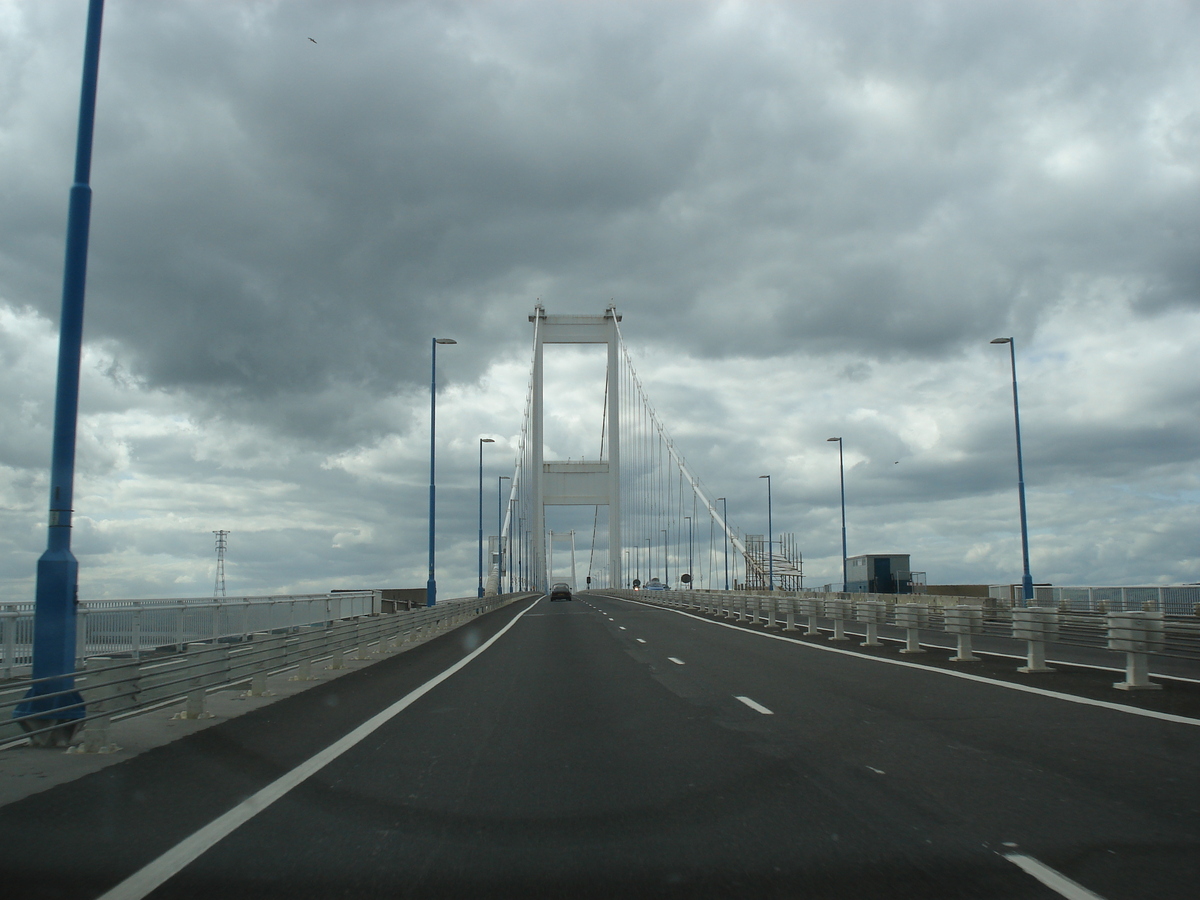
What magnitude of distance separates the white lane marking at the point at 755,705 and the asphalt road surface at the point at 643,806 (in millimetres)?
64

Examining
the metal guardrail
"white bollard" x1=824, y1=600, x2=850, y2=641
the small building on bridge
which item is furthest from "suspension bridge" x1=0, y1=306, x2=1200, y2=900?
the small building on bridge

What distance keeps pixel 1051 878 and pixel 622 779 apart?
3.28m

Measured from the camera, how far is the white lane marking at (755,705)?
11.5 m

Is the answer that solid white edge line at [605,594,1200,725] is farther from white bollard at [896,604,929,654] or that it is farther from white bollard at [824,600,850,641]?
white bollard at [824,600,850,641]

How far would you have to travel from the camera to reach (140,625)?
20000 mm

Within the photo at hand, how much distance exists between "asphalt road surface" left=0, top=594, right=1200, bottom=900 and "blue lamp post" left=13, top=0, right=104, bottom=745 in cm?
111

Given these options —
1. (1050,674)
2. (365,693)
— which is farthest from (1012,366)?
(365,693)

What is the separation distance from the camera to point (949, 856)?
214 inches

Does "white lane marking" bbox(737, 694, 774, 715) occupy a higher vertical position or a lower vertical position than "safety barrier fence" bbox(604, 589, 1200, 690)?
lower

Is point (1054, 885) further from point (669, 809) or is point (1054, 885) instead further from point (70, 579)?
point (70, 579)

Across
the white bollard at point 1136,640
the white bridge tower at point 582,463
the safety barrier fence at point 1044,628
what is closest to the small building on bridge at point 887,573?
the white bridge tower at point 582,463

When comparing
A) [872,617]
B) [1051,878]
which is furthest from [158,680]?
[872,617]

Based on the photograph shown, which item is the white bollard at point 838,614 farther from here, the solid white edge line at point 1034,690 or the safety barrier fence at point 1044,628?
the solid white edge line at point 1034,690

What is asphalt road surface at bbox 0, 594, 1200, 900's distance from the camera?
5.12m
